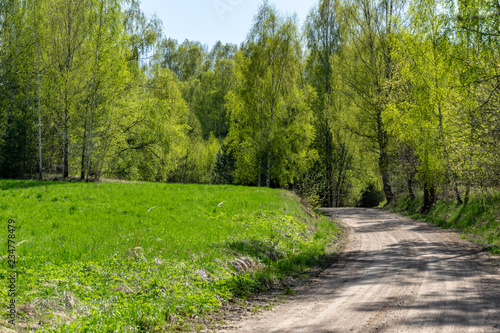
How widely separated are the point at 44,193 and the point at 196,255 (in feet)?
32.5

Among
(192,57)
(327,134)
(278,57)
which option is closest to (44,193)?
(278,57)

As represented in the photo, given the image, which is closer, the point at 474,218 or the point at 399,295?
the point at 399,295

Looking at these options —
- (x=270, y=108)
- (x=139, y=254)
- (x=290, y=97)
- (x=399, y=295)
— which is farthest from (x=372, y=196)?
(x=139, y=254)

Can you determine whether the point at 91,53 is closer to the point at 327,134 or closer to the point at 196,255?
the point at 196,255

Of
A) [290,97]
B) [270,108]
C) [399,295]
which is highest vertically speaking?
[290,97]

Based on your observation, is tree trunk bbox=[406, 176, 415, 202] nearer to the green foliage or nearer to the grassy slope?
the grassy slope

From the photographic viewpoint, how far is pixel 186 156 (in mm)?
50531

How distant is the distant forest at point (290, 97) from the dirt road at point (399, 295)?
5.34 meters

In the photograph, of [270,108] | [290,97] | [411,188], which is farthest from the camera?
[290,97]

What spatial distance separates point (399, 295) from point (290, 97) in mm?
26644

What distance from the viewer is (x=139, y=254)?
8.34 metres

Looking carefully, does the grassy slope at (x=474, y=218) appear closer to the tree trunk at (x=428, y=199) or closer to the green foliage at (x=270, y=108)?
the tree trunk at (x=428, y=199)

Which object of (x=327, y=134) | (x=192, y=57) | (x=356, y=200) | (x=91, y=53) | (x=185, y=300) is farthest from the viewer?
(x=192, y=57)

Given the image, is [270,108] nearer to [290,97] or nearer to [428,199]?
[290,97]
